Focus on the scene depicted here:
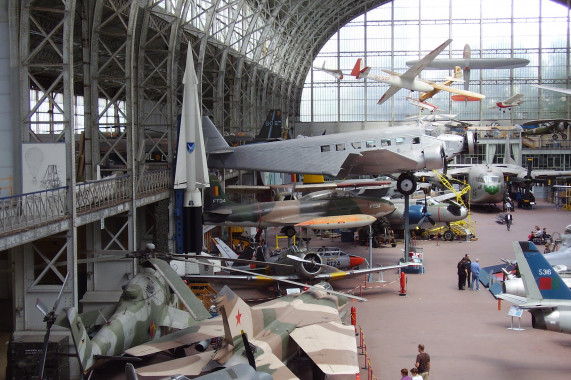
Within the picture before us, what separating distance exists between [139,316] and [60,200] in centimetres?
333

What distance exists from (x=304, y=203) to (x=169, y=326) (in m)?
14.2

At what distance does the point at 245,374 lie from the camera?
1072 cm

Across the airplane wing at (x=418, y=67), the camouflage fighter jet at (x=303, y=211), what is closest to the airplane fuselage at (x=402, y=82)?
the airplane wing at (x=418, y=67)

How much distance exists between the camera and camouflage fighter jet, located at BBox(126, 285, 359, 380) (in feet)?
40.9

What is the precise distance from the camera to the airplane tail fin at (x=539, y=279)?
51.7 ft

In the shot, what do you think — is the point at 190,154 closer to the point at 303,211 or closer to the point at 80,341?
the point at 80,341

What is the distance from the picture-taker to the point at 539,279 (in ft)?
52.0

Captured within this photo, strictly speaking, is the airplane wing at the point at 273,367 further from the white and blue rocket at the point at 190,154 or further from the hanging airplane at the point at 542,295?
the white and blue rocket at the point at 190,154

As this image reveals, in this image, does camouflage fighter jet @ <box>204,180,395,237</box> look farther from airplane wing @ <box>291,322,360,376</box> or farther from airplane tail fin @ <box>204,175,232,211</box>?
airplane wing @ <box>291,322,360,376</box>

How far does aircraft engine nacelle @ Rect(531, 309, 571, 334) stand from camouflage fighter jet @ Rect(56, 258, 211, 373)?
821cm

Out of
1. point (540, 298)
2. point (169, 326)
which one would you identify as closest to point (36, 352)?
point (169, 326)

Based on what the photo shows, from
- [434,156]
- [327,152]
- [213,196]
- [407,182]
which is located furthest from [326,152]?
[213,196]

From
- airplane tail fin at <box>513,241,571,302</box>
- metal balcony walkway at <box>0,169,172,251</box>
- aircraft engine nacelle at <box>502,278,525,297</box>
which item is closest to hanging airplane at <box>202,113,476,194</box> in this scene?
metal balcony walkway at <box>0,169,172,251</box>

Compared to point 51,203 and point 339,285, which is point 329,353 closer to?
point 51,203
